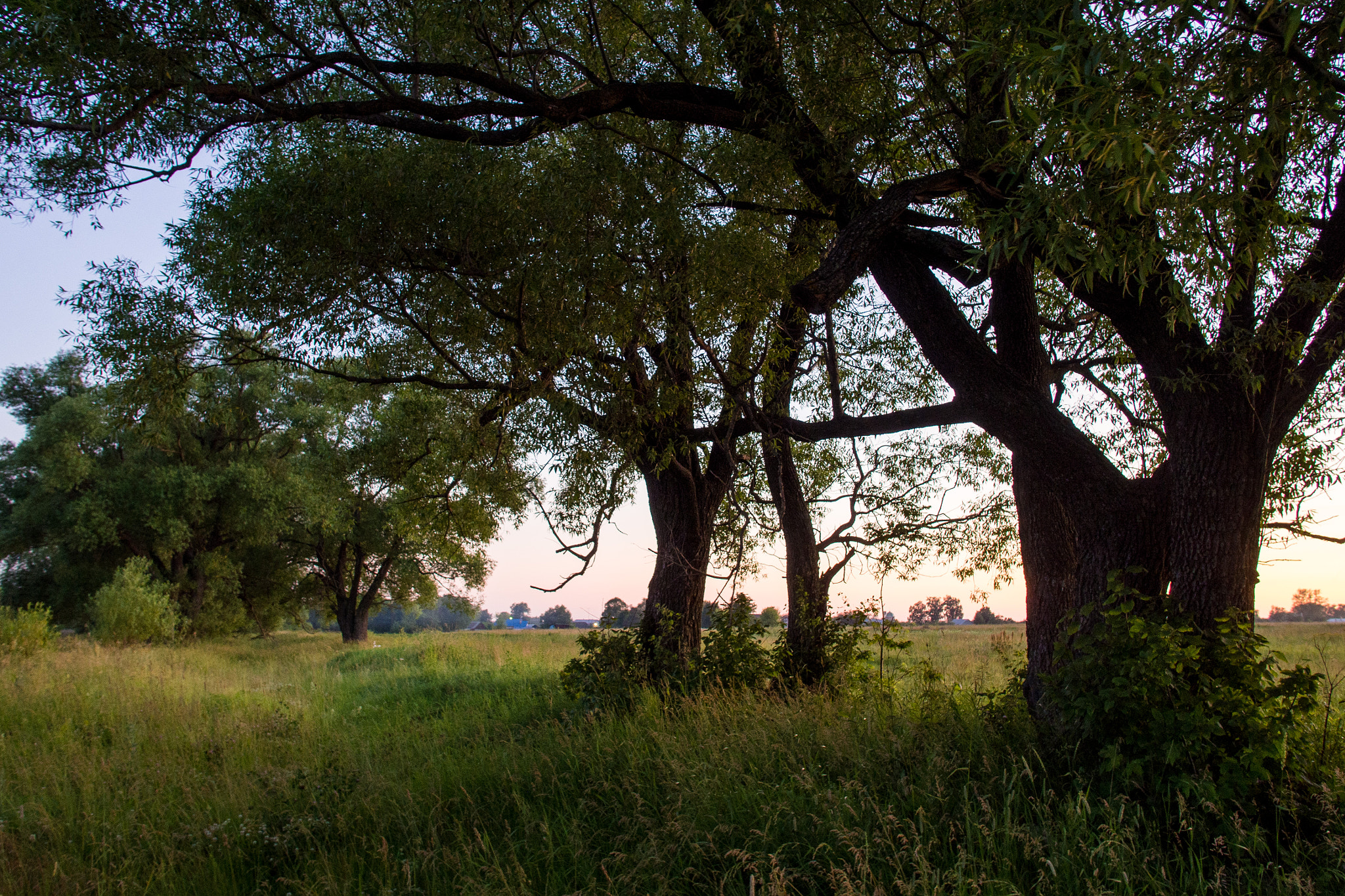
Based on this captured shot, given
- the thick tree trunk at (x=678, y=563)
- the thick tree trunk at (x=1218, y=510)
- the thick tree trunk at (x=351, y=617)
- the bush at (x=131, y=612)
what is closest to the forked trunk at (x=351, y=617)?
the thick tree trunk at (x=351, y=617)

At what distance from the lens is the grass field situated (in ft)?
13.5

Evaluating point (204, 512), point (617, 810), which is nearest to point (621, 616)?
point (617, 810)

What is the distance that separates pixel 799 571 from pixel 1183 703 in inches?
230

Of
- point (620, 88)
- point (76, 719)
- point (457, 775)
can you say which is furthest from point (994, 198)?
point (76, 719)

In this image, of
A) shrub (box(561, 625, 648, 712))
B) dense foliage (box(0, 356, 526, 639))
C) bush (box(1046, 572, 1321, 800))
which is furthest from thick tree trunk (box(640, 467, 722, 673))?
dense foliage (box(0, 356, 526, 639))

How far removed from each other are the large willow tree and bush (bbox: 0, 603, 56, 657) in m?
13.4

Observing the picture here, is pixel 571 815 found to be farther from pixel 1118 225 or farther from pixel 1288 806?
pixel 1118 225

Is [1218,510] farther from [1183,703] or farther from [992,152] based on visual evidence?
[992,152]

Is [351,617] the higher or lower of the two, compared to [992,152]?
lower

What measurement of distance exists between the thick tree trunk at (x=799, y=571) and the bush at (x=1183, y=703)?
442 centimetres

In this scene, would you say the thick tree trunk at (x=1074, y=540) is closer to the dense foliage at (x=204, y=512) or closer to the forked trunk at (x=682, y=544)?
the forked trunk at (x=682, y=544)

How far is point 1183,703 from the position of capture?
4.90 metres

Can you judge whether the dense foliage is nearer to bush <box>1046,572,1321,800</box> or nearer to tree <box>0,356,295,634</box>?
tree <box>0,356,295,634</box>

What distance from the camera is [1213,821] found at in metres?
4.70
